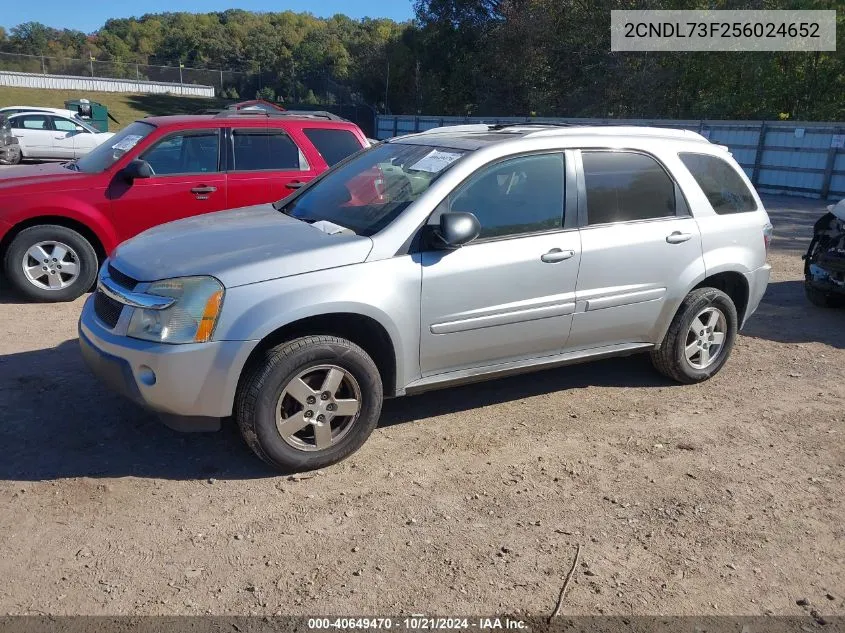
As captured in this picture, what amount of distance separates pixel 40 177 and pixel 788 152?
1789 cm

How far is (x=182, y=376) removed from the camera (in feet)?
12.1

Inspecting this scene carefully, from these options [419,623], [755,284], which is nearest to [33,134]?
[755,284]

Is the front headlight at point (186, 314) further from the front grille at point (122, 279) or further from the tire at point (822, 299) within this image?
the tire at point (822, 299)

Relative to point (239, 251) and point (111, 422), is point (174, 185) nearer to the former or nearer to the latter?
point (111, 422)

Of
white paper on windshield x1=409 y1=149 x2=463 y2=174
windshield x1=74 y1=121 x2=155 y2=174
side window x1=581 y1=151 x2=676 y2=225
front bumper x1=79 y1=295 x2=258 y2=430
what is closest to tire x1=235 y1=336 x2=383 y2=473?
front bumper x1=79 y1=295 x2=258 y2=430

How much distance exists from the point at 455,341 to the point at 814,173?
17436 millimetres

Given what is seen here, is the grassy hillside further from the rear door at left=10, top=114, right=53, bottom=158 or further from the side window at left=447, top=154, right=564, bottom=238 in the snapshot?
the side window at left=447, top=154, right=564, bottom=238

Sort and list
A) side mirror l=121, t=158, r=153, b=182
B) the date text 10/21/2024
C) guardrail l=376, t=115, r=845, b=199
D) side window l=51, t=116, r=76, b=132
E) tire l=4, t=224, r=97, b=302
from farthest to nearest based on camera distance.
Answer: side window l=51, t=116, r=76, b=132 < guardrail l=376, t=115, r=845, b=199 < side mirror l=121, t=158, r=153, b=182 < tire l=4, t=224, r=97, b=302 < the date text 10/21/2024

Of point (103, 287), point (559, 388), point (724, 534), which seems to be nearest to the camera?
point (724, 534)

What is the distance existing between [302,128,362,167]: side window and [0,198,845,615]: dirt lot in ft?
11.8

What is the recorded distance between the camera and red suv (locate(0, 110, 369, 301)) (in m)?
6.81

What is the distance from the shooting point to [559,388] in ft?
17.7

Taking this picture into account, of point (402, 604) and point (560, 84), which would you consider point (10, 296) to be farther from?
point (560, 84)

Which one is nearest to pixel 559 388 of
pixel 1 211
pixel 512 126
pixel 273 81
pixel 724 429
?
pixel 724 429
